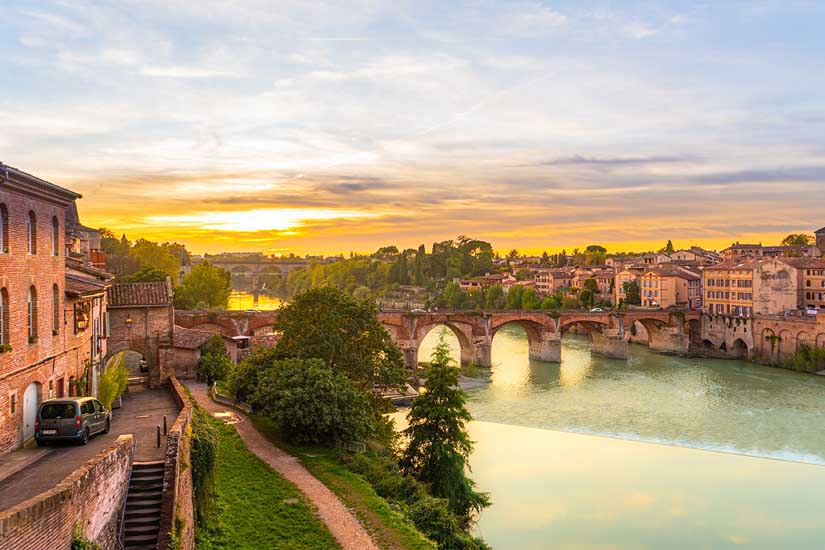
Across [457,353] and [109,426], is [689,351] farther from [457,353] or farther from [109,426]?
[109,426]

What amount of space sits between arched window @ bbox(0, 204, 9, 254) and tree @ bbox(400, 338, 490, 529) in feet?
36.8

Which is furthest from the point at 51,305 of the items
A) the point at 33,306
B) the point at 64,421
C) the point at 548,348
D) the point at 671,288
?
the point at 671,288

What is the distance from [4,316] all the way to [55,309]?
2577mm

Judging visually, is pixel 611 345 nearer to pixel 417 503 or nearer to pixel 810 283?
pixel 810 283

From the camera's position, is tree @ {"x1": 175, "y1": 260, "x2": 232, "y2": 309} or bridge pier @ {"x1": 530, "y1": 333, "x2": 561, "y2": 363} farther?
tree @ {"x1": 175, "y1": 260, "x2": 232, "y2": 309}

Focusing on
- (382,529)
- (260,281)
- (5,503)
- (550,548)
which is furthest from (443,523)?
(260,281)

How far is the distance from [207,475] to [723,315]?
51.5 metres

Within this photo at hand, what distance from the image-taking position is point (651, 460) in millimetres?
25188

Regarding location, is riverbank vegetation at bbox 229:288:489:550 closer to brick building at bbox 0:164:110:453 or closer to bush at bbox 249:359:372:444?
bush at bbox 249:359:372:444

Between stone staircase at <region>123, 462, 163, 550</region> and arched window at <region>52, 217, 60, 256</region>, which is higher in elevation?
arched window at <region>52, 217, 60, 256</region>

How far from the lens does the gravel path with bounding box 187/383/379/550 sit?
12.3 m

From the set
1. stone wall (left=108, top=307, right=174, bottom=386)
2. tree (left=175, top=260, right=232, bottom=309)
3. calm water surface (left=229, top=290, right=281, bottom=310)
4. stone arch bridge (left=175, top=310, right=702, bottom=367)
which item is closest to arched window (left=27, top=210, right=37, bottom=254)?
stone wall (left=108, top=307, right=174, bottom=386)

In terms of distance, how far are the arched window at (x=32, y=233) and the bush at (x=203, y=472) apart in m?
4.45

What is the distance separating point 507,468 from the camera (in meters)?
24.0
